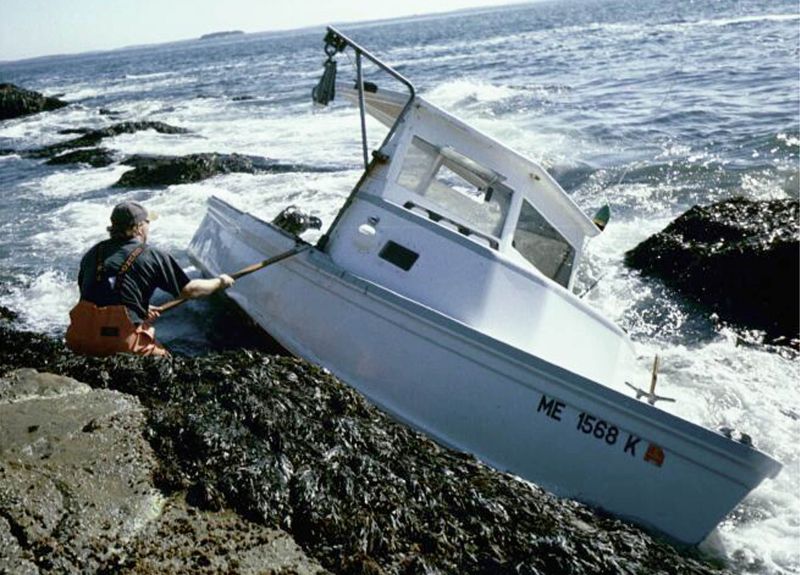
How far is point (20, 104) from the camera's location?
123 feet

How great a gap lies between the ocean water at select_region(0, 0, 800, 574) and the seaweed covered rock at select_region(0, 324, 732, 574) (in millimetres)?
1800

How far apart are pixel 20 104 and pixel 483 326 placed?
39825 millimetres

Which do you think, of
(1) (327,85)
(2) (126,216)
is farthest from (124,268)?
(1) (327,85)

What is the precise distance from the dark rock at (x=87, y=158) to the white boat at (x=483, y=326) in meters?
16.0

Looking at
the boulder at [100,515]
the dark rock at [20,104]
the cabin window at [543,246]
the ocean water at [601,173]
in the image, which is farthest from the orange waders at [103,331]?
the dark rock at [20,104]

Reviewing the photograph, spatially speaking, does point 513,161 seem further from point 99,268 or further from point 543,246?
point 99,268

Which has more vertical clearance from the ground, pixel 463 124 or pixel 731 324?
pixel 463 124

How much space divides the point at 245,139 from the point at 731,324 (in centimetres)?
1971

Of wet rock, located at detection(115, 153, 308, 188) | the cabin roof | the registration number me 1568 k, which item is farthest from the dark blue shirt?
wet rock, located at detection(115, 153, 308, 188)

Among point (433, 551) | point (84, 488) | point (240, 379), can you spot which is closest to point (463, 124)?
point (240, 379)

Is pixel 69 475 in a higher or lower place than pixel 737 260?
higher

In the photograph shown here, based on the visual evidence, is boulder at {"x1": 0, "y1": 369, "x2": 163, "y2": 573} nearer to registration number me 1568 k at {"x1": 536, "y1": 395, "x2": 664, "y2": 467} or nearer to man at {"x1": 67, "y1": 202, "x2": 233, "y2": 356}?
man at {"x1": 67, "y1": 202, "x2": 233, "y2": 356}

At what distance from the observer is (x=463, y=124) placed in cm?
648

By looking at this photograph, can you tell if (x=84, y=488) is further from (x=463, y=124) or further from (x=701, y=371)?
(x=701, y=371)
